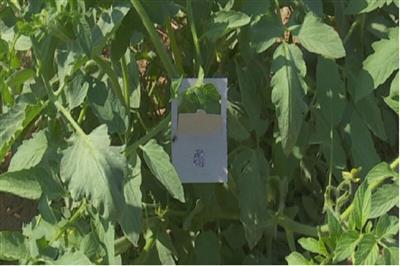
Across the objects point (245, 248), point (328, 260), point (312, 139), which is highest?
point (312, 139)

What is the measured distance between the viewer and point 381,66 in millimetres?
1383

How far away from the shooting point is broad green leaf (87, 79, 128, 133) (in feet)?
4.34

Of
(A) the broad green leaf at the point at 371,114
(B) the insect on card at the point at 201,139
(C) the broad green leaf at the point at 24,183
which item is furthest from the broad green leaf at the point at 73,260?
(A) the broad green leaf at the point at 371,114

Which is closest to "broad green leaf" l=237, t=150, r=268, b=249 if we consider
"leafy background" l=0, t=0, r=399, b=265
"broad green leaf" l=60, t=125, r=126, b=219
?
"leafy background" l=0, t=0, r=399, b=265

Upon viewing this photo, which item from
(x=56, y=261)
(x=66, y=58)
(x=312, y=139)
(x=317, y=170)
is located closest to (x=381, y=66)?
(x=312, y=139)

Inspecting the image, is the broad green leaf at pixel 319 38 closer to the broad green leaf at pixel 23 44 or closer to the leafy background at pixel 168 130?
the leafy background at pixel 168 130

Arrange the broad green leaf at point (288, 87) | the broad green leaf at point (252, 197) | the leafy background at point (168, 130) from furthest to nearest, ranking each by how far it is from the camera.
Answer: the broad green leaf at point (252, 197) < the broad green leaf at point (288, 87) < the leafy background at point (168, 130)

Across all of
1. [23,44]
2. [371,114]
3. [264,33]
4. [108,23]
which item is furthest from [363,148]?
[23,44]

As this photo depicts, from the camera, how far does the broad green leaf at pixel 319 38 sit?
4.38 ft

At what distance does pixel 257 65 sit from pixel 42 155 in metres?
0.52

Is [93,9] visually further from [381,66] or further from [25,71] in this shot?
[381,66]

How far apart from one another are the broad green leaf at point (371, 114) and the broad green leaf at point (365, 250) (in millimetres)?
397

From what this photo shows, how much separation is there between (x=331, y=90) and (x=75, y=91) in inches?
19.5

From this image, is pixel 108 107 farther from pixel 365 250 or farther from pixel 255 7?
pixel 365 250
